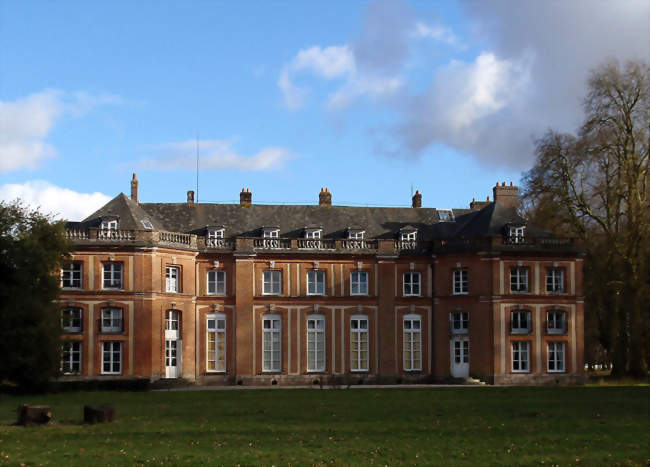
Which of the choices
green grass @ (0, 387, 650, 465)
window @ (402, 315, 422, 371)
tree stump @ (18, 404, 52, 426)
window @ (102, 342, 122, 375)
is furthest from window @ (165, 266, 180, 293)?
tree stump @ (18, 404, 52, 426)

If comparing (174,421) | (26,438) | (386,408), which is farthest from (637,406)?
(26,438)

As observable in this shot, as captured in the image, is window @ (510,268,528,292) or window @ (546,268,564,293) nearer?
window @ (510,268,528,292)

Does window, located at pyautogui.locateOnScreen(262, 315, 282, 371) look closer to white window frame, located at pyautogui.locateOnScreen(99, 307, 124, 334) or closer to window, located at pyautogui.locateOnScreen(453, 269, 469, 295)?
white window frame, located at pyautogui.locateOnScreen(99, 307, 124, 334)

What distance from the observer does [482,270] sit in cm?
5016

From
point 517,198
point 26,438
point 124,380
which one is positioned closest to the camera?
point 26,438

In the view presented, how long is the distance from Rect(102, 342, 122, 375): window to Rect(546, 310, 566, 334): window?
22415mm

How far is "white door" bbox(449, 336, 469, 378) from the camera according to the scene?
A: 50.9m

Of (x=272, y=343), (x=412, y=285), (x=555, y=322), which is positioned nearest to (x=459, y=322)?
(x=412, y=285)

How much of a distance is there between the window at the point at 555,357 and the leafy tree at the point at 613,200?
3312mm

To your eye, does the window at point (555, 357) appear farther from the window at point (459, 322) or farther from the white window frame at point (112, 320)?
the white window frame at point (112, 320)

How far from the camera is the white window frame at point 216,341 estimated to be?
51500 mm

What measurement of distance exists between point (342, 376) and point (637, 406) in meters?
23.7

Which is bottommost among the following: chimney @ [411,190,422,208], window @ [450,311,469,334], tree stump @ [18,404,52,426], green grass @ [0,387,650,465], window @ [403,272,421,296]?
green grass @ [0,387,650,465]

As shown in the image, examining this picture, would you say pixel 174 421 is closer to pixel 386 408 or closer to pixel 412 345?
pixel 386 408
